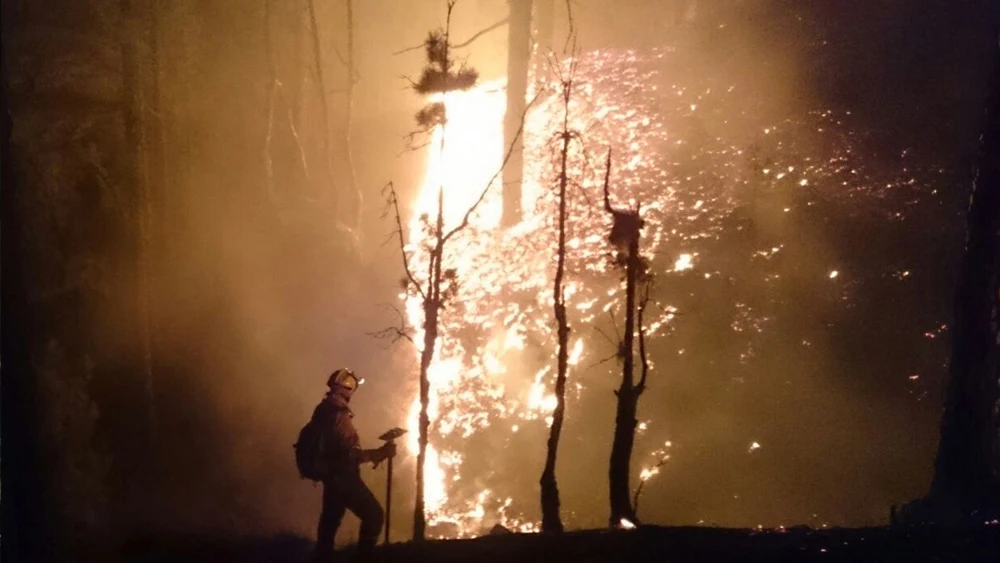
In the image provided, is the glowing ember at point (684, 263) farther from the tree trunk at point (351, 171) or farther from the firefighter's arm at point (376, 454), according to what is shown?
the firefighter's arm at point (376, 454)

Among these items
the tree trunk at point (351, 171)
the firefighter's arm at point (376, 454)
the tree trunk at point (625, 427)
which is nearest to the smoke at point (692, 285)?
the tree trunk at point (351, 171)

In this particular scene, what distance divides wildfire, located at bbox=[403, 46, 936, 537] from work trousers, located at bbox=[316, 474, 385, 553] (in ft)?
30.8

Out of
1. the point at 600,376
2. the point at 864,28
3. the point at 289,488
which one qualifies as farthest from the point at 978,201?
the point at 289,488

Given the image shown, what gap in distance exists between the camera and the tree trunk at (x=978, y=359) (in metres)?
9.20

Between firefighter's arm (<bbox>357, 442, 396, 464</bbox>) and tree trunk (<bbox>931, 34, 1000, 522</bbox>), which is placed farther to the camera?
tree trunk (<bbox>931, 34, 1000, 522</bbox>)

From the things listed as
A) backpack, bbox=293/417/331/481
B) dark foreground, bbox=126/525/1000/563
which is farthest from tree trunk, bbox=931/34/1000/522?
backpack, bbox=293/417/331/481

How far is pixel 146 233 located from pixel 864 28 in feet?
62.3

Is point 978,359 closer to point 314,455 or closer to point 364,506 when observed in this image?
point 364,506

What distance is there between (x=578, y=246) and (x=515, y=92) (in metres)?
5.26

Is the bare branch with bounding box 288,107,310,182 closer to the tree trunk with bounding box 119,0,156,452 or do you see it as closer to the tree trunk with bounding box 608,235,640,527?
the tree trunk with bounding box 119,0,156,452

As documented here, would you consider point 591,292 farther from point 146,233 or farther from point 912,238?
point 146,233

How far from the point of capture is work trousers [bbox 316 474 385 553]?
25.6ft

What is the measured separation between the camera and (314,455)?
25.7 ft

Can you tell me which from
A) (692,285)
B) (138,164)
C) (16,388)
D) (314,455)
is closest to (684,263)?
(692,285)
